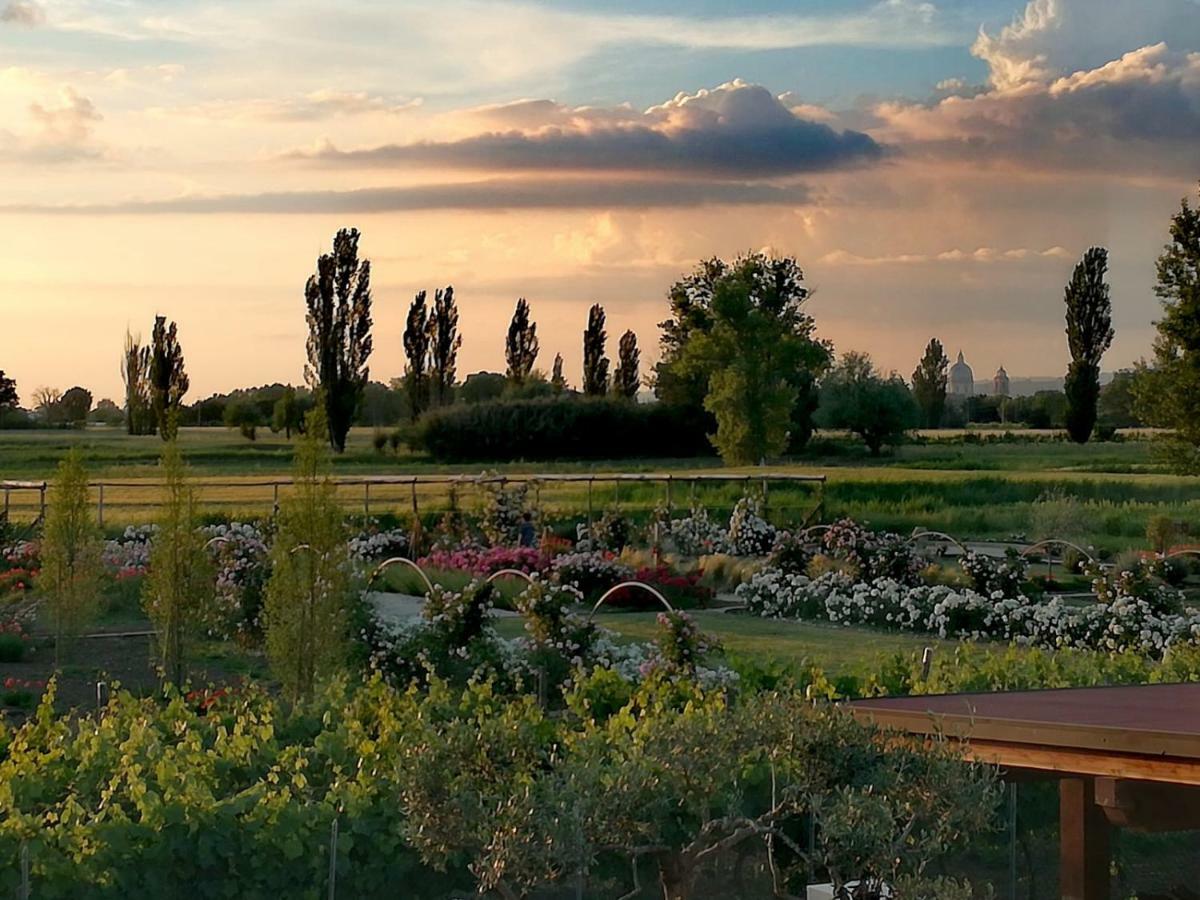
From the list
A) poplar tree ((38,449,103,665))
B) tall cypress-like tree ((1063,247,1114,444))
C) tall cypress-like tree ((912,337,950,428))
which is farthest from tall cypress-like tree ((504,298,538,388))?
poplar tree ((38,449,103,665))

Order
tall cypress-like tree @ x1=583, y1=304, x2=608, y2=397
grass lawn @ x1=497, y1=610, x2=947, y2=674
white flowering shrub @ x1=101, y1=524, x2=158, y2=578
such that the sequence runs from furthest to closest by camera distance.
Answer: tall cypress-like tree @ x1=583, y1=304, x2=608, y2=397, white flowering shrub @ x1=101, y1=524, x2=158, y2=578, grass lawn @ x1=497, y1=610, x2=947, y2=674

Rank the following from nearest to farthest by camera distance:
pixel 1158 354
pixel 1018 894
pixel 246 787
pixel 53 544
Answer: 1. pixel 246 787
2. pixel 1018 894
3. pixel 53 544
4. pixel 1158 354

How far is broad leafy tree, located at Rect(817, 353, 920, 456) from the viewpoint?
2087 inches

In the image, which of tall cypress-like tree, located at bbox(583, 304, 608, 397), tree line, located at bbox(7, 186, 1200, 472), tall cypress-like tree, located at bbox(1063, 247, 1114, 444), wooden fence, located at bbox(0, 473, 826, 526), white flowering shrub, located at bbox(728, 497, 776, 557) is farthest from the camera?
tall cypress-like tree, located at bbox(583, 304, 608, 397)

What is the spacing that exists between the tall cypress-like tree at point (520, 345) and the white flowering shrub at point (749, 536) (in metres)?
36.3

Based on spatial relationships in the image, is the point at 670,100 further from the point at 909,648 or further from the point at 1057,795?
the point at 1057,795

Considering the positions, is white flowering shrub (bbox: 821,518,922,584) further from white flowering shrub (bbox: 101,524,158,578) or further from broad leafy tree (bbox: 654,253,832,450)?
broad leafy tree (bbox: 654,253,832,450)

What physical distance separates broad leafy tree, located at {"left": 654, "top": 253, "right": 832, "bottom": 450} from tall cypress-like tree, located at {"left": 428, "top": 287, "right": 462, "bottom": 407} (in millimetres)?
7061

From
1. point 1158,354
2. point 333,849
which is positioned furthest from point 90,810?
point 1158,354

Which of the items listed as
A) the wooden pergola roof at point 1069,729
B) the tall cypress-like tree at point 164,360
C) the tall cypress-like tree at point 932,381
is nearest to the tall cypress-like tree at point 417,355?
the tall cypress-like tree at point 164,360

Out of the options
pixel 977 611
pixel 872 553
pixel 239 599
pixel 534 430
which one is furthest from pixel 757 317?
pixel 239 599

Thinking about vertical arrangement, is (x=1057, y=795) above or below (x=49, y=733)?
below

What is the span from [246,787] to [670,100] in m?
12.3

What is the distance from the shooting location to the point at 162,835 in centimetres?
455
